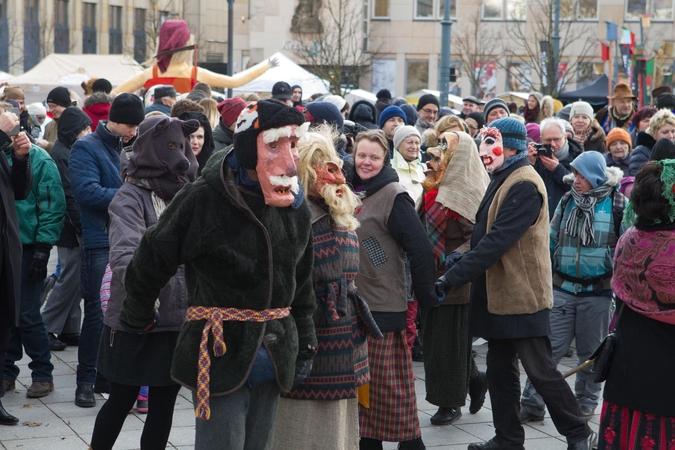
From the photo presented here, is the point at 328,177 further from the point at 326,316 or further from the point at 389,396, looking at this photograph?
the point at 389,396

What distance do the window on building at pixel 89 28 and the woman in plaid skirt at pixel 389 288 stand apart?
→ 54451 mm

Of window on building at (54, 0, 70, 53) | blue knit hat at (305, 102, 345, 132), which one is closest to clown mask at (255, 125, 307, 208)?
blue knit hat at (305, 102, 345, 132)

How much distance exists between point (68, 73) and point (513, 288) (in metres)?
22.4

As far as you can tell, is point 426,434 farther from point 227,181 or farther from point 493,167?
point 227,181

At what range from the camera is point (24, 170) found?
631 centimetres

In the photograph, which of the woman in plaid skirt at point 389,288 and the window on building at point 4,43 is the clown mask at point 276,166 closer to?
the woman in plaid skirt at point 389,288

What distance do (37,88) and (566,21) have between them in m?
29.2

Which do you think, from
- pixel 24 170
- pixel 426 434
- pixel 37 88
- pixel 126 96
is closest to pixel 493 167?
pixel 426 434

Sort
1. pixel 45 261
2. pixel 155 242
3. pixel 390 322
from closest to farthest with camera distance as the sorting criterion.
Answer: pixel 155 242, pixel 390 322, pixel 45 261

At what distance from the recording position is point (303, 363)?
14.1 ft

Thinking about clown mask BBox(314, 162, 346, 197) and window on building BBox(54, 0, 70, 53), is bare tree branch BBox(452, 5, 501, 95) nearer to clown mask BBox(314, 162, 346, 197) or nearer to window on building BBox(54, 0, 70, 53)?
window on building BBox(54, 0, 70, 53)

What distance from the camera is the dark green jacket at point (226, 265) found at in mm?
3941

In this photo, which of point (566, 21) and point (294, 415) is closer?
point (294, 415)

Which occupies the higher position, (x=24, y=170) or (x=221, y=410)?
(x=24, y=170)
